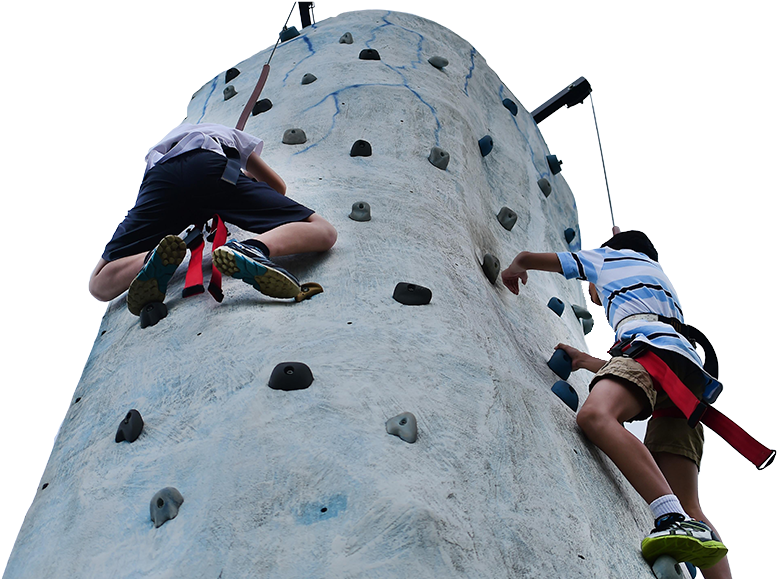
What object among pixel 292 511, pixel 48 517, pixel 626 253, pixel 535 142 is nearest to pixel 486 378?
pixel 292 511

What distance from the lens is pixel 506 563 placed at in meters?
1.85

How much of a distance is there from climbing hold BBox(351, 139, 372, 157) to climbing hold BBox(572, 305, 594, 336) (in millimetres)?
1389

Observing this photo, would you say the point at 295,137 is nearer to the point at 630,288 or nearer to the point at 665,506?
the point at 630,288

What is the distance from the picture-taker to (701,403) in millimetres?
2676

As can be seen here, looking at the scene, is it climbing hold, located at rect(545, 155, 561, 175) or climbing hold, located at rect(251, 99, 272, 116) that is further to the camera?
climbing hold, located at rect(545, 155, 561, 175)

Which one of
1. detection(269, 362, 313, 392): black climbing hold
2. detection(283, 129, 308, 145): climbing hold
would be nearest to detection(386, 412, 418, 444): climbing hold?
detection(269, 362, 313, 392): black climbing hold

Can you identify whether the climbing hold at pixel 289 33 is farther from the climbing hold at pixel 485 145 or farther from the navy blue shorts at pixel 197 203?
the navy blue shorts at pixel 197 203

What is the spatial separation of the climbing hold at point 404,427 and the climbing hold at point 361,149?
5.07ft

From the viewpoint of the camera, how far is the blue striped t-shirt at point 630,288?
279 cm

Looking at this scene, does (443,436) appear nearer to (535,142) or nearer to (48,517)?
(48,517)

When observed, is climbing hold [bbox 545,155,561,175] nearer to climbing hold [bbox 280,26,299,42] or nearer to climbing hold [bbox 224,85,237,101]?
climbing hold [bbox 280,26,299,42]

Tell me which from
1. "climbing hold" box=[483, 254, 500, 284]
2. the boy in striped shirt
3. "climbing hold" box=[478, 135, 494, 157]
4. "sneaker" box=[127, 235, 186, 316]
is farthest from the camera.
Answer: "climbing hold" box=[478, 135, 494, 157]

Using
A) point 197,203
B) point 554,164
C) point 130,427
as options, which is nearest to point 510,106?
point 554,164

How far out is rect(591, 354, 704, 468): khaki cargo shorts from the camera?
2631mm
